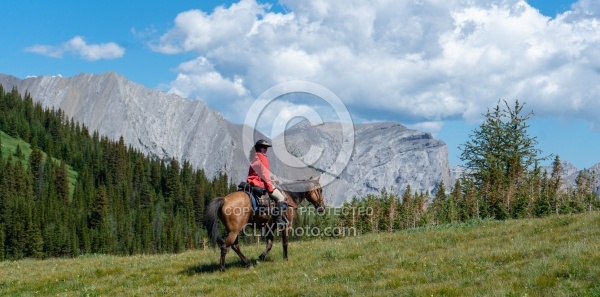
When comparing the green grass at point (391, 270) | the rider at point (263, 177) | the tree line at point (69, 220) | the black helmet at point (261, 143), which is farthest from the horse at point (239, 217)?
the tree line at point (69, 220)


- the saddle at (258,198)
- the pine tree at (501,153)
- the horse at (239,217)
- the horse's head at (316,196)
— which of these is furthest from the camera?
the pine tree at (501,153)

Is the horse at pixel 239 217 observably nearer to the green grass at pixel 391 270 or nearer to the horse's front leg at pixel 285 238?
the horse's front leg at pixel 285 238

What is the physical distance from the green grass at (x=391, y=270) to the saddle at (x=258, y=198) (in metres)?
1.92

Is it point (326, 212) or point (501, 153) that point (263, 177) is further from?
point (501, 153)

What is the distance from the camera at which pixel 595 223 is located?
1766cm

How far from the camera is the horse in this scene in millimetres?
17672

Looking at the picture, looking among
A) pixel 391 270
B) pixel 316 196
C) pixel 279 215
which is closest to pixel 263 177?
pixel 279 215

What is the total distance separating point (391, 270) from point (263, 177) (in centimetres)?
599

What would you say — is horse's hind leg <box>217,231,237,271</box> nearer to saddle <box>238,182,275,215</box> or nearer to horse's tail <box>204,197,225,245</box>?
horse's tail <box>204,197,225,245</box>

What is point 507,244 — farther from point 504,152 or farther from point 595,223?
point 504,152

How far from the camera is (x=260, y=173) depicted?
A: 60.1ft

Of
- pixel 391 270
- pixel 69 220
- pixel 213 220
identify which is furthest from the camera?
pixel 69 220

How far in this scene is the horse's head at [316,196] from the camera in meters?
20.3

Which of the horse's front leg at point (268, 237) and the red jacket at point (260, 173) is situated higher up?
the red jacket at point (260, 173)
